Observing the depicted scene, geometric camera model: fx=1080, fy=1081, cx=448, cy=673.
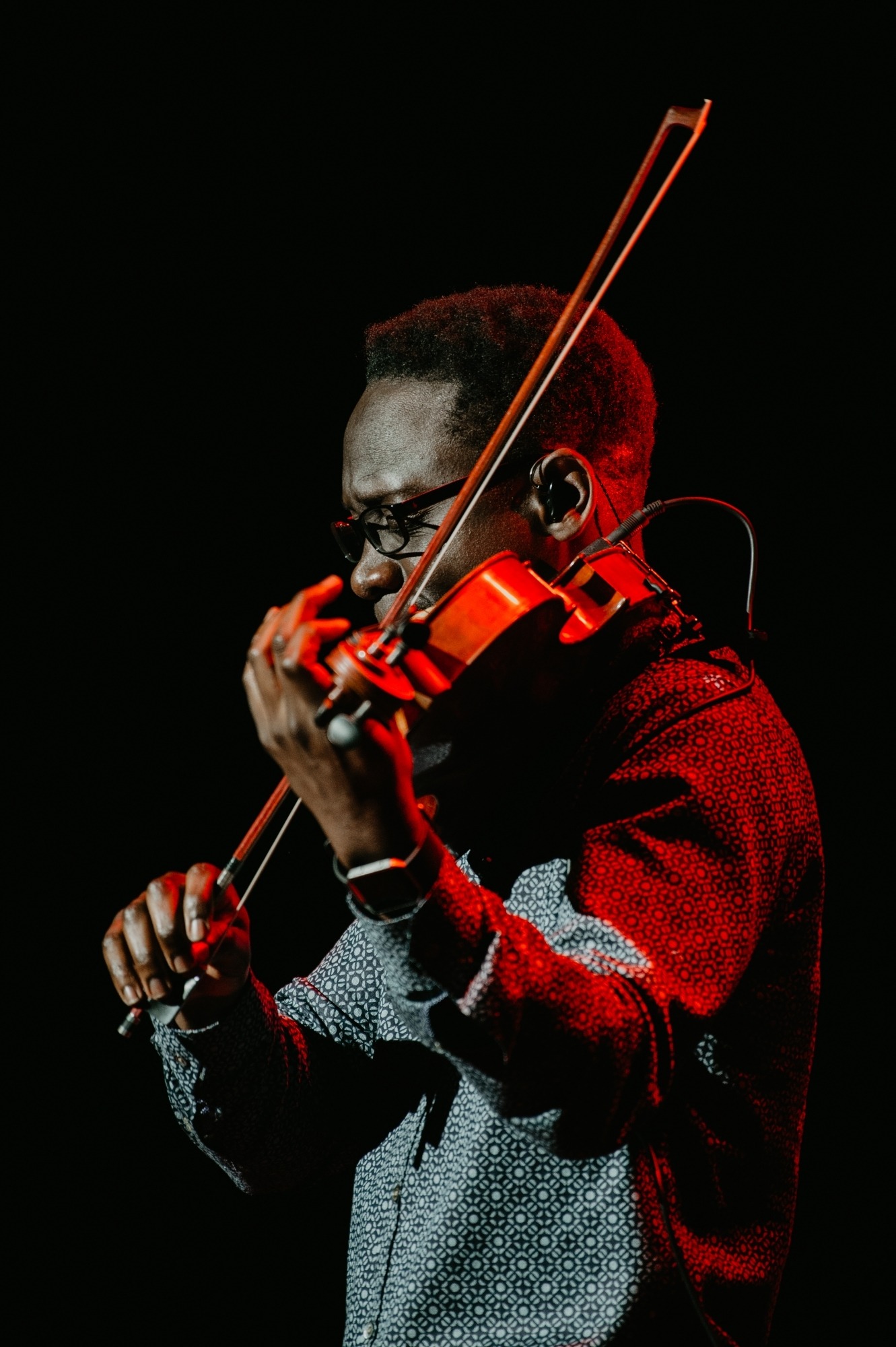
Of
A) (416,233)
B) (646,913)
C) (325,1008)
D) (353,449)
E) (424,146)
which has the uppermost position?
(424,146)

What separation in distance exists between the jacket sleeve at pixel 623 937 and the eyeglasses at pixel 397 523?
1.63ft

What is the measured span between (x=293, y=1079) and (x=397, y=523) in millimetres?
802

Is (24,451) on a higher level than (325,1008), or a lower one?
higher

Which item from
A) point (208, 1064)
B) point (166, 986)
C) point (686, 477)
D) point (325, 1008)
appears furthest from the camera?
point (686, 477)

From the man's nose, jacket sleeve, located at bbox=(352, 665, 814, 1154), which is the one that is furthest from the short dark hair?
jacket sleeve, located at bbox=(352, 665, 814, 1154)

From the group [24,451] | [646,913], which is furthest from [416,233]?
[646,913]

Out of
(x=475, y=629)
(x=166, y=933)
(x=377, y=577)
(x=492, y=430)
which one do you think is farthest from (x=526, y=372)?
(x=166, y=933)

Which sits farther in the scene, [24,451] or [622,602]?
[24,451]

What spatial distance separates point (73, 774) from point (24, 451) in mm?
786

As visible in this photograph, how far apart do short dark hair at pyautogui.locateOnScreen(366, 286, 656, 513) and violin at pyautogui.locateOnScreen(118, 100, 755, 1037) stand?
383mm

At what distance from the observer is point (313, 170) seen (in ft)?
8.61

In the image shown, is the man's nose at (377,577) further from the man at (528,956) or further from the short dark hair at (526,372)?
the short dark hair at (526,372)

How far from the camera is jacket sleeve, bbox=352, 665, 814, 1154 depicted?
2.85 ft

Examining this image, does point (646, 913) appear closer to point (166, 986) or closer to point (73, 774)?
point (166, 986)
